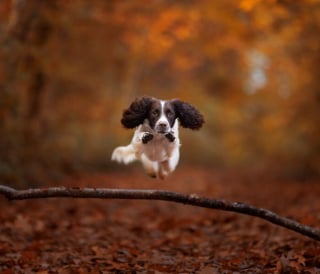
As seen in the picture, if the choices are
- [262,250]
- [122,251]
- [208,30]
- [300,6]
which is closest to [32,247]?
[122,251]

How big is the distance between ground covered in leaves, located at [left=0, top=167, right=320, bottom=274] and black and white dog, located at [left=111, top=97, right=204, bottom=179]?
103cm

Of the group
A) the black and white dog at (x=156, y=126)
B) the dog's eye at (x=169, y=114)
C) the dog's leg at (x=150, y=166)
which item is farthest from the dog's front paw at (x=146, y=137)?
the dog's leg at (x=150, y=166)

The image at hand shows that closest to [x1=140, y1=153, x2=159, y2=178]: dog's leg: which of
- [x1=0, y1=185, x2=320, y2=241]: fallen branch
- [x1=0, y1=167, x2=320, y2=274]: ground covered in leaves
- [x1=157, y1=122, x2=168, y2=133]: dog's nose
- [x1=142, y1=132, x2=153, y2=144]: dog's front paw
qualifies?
[x1=142, y1=132, x2=153, y2=144]: dog's front paw

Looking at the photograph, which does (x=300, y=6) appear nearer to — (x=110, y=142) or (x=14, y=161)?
(x=14, y=161)

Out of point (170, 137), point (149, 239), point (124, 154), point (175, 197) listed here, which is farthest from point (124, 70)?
point (175, 197)

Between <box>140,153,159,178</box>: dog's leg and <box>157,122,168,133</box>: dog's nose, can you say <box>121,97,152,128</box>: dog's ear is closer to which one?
<box>157,122,168,133</box>: dog's nose

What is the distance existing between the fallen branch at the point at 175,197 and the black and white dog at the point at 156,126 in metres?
1.21

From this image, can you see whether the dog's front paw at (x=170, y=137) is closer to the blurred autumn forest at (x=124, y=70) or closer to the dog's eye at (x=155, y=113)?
the dog's eye at (x=155, y=113)

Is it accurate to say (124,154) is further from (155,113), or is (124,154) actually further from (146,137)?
(155,113)

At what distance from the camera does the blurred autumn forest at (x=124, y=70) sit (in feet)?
30.4

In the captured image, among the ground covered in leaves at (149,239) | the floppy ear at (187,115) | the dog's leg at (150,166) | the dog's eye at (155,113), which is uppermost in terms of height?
the floppy ear at (187,115)

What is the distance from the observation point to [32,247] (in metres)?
5.66

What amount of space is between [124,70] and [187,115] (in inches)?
523

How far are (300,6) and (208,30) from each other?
6.21 meters
